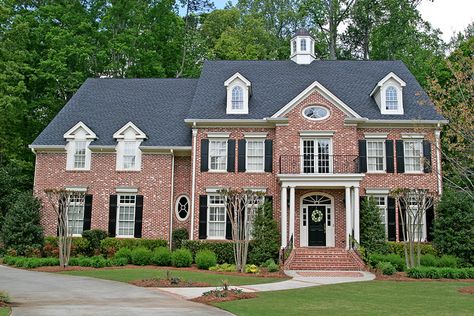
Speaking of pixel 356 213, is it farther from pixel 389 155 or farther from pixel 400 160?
pixel 400 160

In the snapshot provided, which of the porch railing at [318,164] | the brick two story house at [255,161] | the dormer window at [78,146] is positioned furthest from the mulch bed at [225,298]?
the dormer window at [78,146]

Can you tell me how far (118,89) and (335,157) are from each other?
577 inches

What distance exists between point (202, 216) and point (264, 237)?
3.63 metres

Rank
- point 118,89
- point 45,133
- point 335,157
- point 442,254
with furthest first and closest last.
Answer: point 118,89 → point 45,133 → point 335,157 → point 442,254

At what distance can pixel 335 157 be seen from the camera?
26.4 meters

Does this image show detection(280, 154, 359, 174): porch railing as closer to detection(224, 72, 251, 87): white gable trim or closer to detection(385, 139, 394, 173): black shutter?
detection(385, 139, 394, 173): black shutter

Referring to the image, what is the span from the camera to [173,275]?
1952 centimetres

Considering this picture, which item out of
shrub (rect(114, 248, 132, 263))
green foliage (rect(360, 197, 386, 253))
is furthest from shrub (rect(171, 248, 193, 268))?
green foliage (rect(360, 197, 386, 253))

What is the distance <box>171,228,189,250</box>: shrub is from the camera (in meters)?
26.7

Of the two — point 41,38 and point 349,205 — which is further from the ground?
point 41,38

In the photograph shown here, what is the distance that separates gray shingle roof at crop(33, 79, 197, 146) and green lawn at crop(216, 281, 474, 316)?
1396 centimetres

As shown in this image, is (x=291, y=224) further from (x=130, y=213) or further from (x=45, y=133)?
Answer: (x=45, y=133)

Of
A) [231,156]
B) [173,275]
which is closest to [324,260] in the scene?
[231,156]

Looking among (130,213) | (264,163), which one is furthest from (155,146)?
(264,163)
